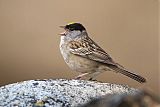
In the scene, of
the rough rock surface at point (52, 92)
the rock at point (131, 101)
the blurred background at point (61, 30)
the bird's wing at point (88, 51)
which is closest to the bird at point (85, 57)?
the bird's wing at point (88, 51)

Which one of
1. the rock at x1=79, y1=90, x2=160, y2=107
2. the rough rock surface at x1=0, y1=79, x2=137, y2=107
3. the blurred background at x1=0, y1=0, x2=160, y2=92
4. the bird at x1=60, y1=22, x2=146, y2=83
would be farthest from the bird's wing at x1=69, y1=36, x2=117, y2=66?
the rock at x1=79, y1=90, x2=160, y2=107

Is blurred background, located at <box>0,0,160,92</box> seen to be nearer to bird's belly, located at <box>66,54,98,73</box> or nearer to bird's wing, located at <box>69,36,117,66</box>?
bird's wing, located at <box>69,36,117,66</box>

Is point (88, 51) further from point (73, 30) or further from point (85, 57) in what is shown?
point (73, 30)

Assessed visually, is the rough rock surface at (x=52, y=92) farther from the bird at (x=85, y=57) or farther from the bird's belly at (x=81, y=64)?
the bird's belly at (x=81, y=64)

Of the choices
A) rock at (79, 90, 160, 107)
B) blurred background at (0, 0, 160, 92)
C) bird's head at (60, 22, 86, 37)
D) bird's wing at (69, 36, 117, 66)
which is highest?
rock at (79, 90, 160, 107)

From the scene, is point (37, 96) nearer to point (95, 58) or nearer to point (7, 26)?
point (95, 58)
